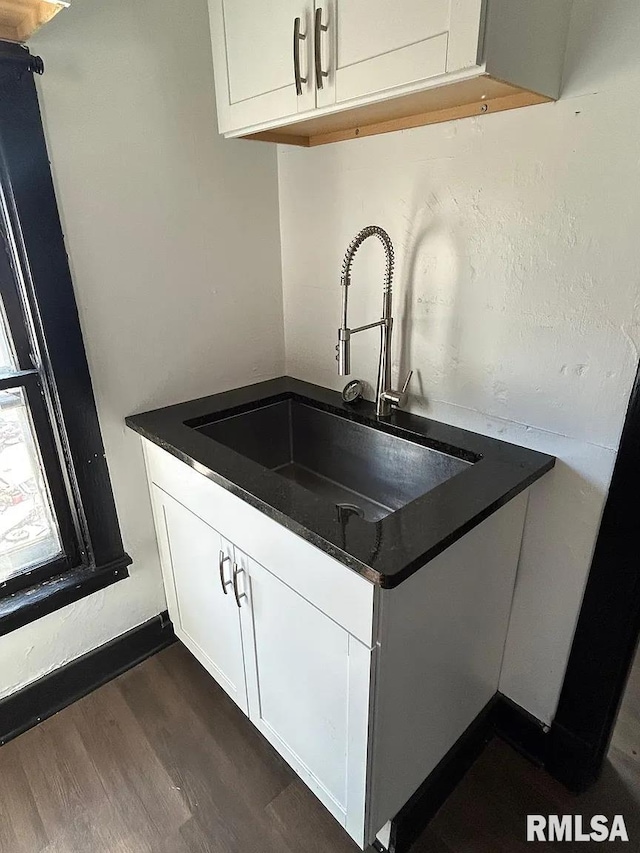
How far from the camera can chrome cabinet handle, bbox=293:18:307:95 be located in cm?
110

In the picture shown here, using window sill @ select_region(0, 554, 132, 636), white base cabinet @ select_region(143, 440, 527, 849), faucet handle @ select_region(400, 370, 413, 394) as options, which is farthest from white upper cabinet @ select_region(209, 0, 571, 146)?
window sill @ select_region(0, 554, 132, 636)

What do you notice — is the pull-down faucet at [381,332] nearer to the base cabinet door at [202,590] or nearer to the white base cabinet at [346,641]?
the white base cabinet at [346,641]

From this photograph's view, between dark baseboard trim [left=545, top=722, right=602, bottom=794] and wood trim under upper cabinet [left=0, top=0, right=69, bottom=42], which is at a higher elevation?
wood trim under upper cabinet [left=0, top=0, right=69, bottom=42]

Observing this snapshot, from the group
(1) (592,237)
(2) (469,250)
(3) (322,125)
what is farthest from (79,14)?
(1) (592,237)

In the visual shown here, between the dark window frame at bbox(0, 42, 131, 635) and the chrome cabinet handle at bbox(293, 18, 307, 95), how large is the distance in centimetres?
58

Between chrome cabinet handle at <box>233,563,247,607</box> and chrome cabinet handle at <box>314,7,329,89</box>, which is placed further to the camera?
chrome cabinet handle at <box>233,563,247,607</box>

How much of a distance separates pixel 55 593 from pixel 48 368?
666mm

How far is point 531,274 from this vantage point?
116cm

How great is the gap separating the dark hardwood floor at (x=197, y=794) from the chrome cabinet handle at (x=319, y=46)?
1767 mm

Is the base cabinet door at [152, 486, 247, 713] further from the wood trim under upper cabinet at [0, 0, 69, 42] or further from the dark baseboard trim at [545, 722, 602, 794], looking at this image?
the wood trim under upper cabinet at [0, 0, 69, 42]

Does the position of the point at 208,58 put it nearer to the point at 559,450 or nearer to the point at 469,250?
the point at 469,250

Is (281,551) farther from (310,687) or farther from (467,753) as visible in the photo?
(467,753)

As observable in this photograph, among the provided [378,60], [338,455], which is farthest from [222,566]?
[378,60]

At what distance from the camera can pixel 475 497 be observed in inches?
41.7
